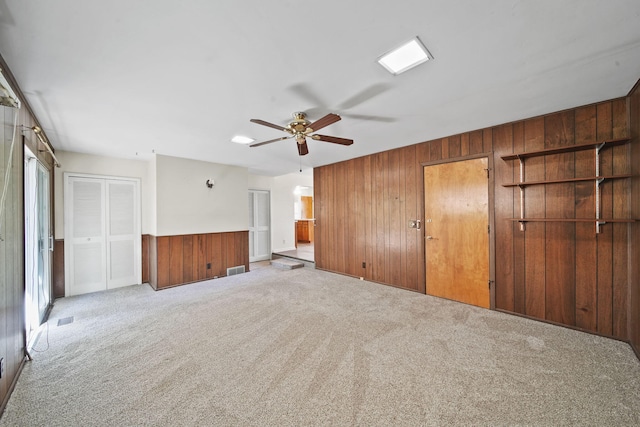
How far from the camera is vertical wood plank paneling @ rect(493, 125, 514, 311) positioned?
3.13 m

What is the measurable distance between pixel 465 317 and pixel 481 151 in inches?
85.9

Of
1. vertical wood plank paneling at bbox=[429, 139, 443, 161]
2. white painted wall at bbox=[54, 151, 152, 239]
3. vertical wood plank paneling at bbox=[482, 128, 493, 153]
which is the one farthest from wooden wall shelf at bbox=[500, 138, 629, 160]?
white painted wall at bbox=[54, 151, 152, 239]

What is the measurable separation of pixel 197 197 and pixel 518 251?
527 centimetres

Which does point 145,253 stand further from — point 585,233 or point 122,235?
point 585,233

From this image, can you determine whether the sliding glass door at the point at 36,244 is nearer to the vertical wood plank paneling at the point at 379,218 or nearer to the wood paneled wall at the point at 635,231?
the vertical wood plank paneling at the point at 379,218

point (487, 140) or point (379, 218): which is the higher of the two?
point (487, 140)

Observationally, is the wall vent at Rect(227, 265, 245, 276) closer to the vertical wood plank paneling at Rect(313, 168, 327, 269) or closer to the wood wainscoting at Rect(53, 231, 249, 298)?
the wood wainscoting at Rect(53, 231, 249, 298)

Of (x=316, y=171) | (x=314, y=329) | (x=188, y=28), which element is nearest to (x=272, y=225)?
(x=316, y=171)

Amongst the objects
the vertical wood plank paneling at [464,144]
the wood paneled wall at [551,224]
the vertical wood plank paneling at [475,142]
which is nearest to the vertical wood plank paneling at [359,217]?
the wood paneled wall at [551,224]

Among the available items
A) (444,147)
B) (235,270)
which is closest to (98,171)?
(235,270)

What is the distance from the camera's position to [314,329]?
274cm

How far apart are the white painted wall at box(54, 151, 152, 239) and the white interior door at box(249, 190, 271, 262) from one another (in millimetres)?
2453

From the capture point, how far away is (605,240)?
2.56 meters

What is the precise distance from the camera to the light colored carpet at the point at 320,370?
62.7 inches
